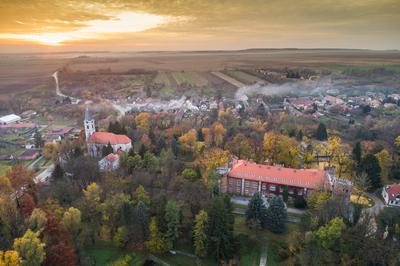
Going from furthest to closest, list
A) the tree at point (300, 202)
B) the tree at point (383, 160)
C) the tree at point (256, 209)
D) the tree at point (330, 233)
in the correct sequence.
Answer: the tree at point (383, 160)
the tree at point (300, 202)
the tree at point (256, 209)
the tree at point (330, 233)

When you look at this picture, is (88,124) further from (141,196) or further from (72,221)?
(72,221)

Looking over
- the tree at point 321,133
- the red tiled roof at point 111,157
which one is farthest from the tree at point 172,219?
the tree at point 321,133

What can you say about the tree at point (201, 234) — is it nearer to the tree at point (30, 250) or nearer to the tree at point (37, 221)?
the tree at point (30, 250)

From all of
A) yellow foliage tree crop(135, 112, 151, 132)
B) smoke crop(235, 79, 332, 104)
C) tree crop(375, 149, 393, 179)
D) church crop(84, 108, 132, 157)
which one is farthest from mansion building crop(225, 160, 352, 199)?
smoke crop(235, 79, 332, 104)

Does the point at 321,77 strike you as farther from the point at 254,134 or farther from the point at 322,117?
the point at 254,134

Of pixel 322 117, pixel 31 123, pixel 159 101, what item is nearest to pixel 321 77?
pixel 322 117

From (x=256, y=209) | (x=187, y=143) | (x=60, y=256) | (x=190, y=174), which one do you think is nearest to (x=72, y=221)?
(x=60, y=256)

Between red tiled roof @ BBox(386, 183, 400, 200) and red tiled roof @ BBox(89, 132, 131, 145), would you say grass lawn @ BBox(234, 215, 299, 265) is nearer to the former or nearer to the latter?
red tiled roof @ BBox(386, 183, 400, 200)
